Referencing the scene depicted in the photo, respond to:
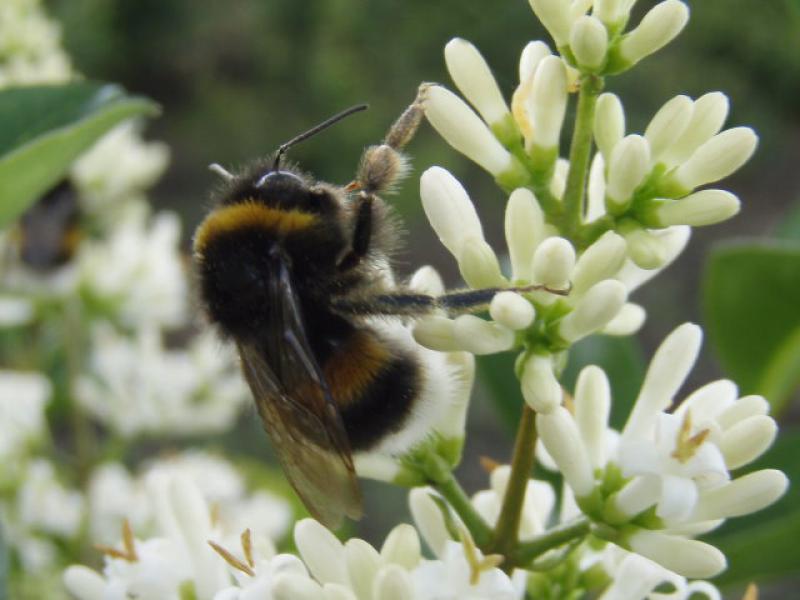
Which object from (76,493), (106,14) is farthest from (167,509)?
(106,14)

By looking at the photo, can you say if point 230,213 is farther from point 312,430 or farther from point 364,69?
point 364,69

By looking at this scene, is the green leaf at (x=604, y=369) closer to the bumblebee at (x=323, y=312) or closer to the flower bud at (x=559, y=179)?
the bumblebee at (x=323, y=312)

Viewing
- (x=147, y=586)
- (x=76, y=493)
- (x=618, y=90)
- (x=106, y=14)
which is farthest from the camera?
(x=106, y=14)

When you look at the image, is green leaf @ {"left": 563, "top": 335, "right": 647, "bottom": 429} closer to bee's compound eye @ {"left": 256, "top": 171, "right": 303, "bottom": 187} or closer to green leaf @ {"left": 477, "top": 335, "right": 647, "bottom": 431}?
green leaf @ {"left": 477, "top": 335, "right": 647, "bottom": 431}

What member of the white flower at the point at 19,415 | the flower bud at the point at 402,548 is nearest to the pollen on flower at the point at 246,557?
the flower bud at the point at 402,548

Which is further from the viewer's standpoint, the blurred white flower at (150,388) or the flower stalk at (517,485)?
the blurred white flower at (150,388)

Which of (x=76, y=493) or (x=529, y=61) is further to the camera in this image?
(x=76, y=493)

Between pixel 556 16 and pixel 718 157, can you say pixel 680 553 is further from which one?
pixel 556 16
